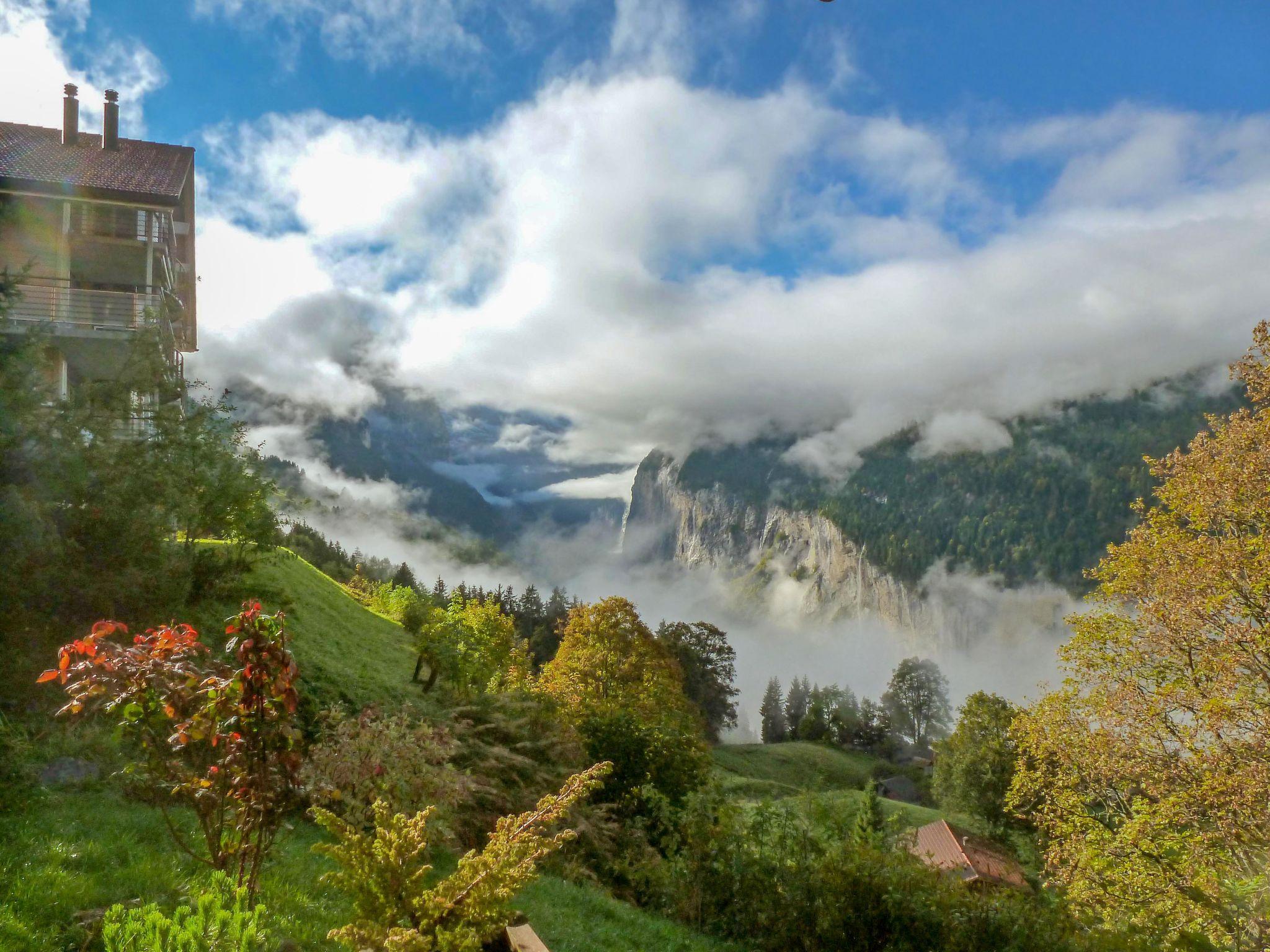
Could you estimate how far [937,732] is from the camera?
99688 millimetres

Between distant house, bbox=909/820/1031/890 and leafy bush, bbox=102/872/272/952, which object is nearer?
leafy bush, bbox=102/872/272/952

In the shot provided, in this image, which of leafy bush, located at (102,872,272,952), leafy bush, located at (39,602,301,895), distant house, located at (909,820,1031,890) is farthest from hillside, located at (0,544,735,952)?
distant house, located at (909,820,1031,890)

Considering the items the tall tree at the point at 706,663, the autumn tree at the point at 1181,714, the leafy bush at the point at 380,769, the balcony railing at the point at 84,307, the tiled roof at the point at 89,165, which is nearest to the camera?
the leafy bush at the point at 380,769

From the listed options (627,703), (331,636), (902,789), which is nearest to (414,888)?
(331,636)

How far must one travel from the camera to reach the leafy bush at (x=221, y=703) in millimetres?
4480

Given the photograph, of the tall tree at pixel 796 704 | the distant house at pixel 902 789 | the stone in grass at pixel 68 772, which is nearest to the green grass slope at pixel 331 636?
the stone in grass at pixel 68 772

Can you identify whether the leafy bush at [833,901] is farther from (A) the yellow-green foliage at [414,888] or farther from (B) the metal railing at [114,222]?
(B) the metal railing at [114,222]

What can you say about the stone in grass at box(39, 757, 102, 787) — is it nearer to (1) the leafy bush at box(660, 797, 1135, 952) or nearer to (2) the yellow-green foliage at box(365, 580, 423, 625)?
(1) the leafy bush at box(660, 797, 1135, 952)

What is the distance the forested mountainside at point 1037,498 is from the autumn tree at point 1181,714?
514ft

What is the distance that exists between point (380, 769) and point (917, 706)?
101 metres

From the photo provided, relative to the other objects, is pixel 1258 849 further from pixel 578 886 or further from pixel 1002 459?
pixel 1002 459

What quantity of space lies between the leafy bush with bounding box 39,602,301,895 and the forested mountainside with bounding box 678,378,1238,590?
171 m

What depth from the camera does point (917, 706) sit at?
322 feet

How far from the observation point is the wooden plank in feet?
17.0
